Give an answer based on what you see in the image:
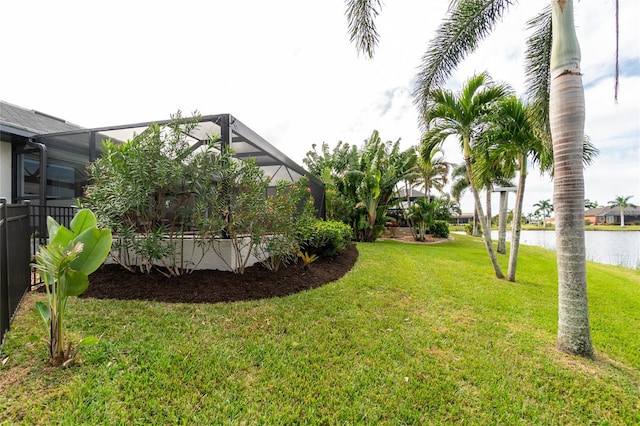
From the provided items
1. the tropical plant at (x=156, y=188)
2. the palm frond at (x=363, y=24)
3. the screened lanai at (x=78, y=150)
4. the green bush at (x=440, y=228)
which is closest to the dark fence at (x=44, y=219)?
the screened lanai at (x=78, y=150)

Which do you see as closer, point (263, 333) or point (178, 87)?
point (263, 333)

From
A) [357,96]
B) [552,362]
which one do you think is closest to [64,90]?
[357,96]

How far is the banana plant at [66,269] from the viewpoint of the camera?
226 cm

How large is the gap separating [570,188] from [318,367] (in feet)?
11.8

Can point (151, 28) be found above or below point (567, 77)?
above

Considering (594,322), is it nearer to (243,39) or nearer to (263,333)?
(263,333)

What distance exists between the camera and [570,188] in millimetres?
3184

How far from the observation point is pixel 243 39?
6371 millimetres

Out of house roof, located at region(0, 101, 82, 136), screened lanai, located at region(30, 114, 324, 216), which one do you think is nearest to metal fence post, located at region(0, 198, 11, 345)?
screened lanai, located at region(30, 114, 324, 216)

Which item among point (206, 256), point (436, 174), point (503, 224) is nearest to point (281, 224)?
point (206, 256)

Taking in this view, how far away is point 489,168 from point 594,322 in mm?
4845

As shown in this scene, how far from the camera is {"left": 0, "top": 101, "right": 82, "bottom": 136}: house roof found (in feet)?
23.1

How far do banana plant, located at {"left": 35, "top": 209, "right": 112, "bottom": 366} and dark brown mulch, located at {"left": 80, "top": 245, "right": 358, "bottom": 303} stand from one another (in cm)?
164

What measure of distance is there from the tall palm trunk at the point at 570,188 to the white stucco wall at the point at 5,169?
12.4 m
